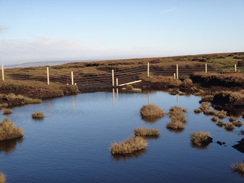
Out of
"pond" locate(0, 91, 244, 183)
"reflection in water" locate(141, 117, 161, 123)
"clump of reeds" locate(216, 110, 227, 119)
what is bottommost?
"pond" locate(0, 91, 244, 183)

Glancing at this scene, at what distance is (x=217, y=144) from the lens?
16328mm

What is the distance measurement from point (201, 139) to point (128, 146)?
4264 mm

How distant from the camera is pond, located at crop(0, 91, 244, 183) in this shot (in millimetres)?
12344

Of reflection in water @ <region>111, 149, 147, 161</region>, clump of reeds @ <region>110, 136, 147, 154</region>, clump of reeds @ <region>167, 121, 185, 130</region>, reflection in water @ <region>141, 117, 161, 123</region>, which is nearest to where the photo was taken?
reflection in water @ <region>111, 149, 147, 161</region>

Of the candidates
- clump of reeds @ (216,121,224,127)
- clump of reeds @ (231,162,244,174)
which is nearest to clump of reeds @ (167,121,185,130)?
clump of reeds @ (216,121,224,127)

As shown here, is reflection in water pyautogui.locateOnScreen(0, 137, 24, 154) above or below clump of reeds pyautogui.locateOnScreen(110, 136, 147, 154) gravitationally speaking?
below

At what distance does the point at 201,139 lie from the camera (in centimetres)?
1675

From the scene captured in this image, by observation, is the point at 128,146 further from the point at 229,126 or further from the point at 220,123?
the point at 220,123

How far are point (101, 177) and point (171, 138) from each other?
6587 millimetres

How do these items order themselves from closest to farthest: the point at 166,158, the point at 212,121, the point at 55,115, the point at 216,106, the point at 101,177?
the point at 101,177 < the point at 166,158 < the point at 212,121 < the point at 55,115 < the point at 216,106

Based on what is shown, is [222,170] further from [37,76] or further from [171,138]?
[37,76]

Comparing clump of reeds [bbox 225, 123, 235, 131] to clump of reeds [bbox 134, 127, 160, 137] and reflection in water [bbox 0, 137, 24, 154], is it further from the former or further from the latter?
reflection in water [bbox 0, 137, 24, 154]

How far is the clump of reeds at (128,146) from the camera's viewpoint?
14.9 m

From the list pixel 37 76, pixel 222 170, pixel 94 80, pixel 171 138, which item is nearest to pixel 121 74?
pixel 94 80
